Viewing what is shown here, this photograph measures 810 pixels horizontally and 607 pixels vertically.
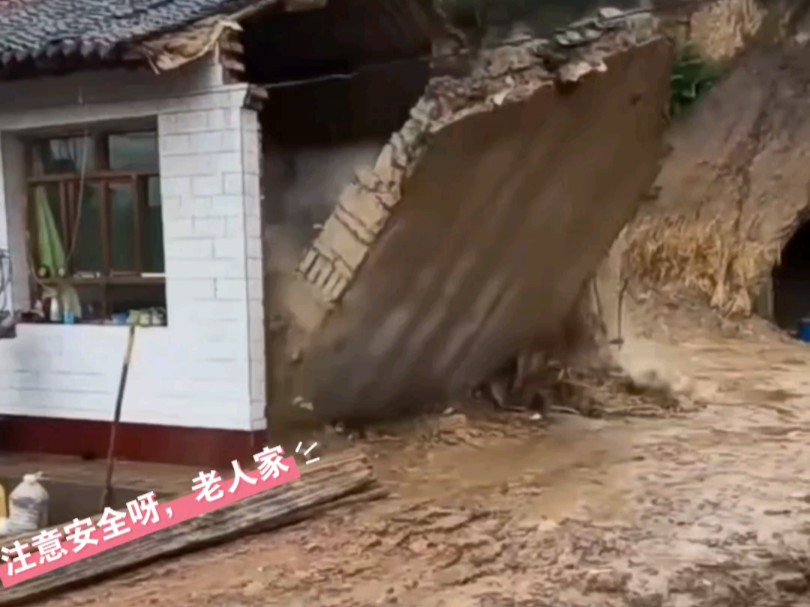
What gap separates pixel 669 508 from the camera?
20.4 feet

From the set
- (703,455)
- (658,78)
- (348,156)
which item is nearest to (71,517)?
(348,156)

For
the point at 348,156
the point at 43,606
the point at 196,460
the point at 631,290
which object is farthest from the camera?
the point at 631,290

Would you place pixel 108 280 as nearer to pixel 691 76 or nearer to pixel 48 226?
pixel 48 226

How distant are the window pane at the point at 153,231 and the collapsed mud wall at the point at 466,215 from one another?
97cm

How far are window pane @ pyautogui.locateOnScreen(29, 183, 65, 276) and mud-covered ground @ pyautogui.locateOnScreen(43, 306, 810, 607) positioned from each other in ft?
8.08

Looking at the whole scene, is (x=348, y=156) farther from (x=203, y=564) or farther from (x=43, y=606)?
(x=43, y=606)

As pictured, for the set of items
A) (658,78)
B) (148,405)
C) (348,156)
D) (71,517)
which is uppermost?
(658,78)

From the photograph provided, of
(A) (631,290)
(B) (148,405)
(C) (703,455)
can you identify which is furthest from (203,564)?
(A) (631,290)

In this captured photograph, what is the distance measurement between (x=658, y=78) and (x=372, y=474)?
3.60m

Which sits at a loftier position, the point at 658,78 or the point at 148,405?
the point at 658,78

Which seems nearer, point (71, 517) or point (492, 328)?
point (71, 517)

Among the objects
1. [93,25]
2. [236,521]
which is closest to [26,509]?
[236,521]

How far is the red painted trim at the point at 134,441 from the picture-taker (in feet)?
23.0

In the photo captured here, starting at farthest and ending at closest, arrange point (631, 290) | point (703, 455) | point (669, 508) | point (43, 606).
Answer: point (631, 290) < point (703, 455) < point (669, 508) < point (43, 606)
